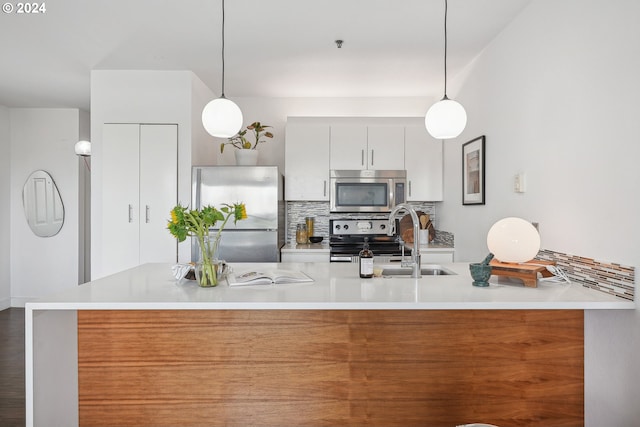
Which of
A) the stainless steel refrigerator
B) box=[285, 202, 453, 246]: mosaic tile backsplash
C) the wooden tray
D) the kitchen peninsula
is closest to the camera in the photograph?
the kitchen peninsula

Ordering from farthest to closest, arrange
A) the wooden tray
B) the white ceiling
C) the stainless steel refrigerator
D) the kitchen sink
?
the stainless steel refrigerator
the white ceiling
the kitchen sink
the wooden tray

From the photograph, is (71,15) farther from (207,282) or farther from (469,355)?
(469,355)

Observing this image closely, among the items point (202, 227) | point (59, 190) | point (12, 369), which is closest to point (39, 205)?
point (59, 190)

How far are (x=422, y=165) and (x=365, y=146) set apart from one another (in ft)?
2.01

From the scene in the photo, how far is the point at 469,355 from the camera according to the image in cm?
174

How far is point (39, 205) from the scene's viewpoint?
5.27 metres

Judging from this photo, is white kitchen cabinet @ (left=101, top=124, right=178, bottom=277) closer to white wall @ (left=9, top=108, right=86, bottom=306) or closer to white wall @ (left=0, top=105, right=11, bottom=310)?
white wall @ (left=9, top=108, right=86, bottom=306)

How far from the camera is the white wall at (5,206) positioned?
16.8 feet

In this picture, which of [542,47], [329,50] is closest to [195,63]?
[329,50]

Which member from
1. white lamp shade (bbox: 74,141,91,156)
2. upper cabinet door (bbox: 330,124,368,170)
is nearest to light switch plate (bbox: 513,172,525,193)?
upper cabinet door (bbox: 330,124,368,170)

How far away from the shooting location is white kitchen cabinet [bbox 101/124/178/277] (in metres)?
3.79

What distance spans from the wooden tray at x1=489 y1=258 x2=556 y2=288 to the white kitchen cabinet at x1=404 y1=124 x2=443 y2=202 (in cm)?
230

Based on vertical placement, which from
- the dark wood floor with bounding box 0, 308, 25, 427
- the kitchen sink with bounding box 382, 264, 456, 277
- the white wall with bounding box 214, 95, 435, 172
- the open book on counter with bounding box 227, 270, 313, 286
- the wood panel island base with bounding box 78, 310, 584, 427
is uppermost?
the white wall with bounding box 214, 95, 435, 172

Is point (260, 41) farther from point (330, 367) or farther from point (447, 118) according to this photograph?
point (330, 367)
